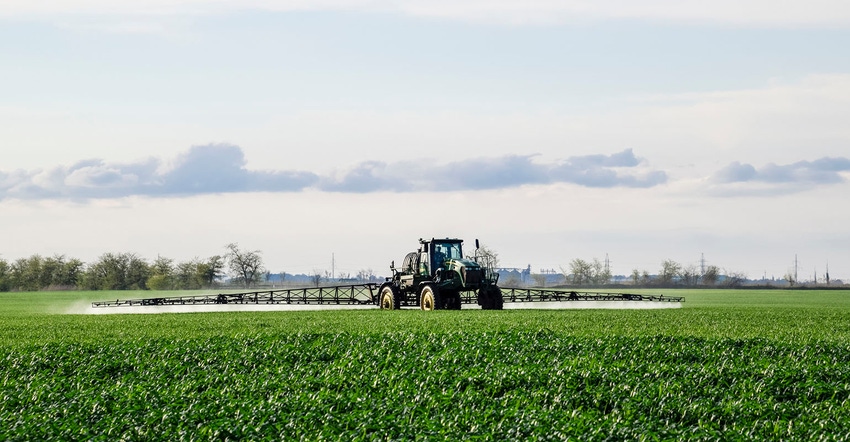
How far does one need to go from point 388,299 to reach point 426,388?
26681 millimetres

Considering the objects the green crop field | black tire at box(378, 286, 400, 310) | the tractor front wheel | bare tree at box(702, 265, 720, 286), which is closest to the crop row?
the green crop field

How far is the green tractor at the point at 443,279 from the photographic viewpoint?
3888cm

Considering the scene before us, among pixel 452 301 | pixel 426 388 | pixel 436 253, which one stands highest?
pixel 436 253

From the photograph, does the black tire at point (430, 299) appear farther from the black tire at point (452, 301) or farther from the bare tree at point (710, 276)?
the bare tree at point (710, 276)

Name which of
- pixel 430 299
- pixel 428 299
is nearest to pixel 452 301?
pixel 428 299

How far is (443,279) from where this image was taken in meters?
39.5

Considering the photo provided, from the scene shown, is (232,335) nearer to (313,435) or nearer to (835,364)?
(313,435)

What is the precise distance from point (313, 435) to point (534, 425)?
2.91 metres

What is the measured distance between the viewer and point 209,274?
379 ft

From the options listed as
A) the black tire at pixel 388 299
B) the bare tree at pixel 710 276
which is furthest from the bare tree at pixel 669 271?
the black tire at pixel 388 299

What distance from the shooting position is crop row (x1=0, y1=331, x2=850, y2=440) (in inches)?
488

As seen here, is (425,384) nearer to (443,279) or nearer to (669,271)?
(443,279)

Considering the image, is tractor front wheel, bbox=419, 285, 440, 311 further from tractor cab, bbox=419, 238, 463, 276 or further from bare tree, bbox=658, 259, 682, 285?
bare tree, bbox=658, 259, 682, 285

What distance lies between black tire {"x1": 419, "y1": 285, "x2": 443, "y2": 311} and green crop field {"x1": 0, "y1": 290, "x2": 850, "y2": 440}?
12193mm
